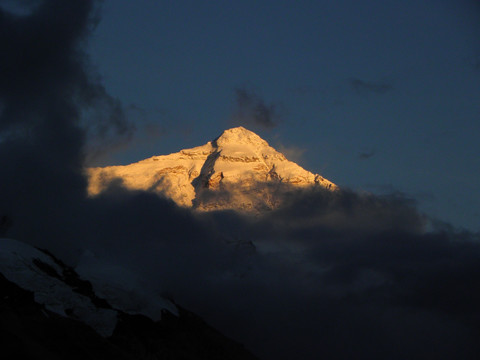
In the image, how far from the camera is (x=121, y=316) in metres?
95.4

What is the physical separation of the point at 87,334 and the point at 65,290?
1316 centimetres

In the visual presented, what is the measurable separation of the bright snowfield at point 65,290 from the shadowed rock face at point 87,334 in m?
0.55

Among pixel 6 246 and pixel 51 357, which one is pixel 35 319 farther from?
pixel 6 246

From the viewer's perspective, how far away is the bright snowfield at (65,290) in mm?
87438

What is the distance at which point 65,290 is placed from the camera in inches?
3593

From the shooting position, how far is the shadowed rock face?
64.6 meters

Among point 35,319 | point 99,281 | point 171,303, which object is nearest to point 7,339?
point 35,319

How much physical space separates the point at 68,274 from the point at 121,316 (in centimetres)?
1118

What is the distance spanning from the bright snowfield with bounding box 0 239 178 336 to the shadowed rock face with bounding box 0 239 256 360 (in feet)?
1.82

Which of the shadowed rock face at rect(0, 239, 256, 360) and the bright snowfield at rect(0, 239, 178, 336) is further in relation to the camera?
the bright snowfield at rect(0, 239, 178, 336)

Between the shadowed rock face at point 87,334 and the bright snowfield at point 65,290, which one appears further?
the bright snowfield at point 65,290

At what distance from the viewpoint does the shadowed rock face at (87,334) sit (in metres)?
64.6

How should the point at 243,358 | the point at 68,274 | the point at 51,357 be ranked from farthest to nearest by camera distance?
the point at 243,358, the point at 68,274, the point at 51,357

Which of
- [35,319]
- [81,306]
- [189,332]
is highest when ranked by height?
[189,332]
